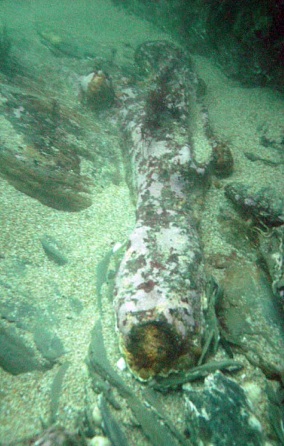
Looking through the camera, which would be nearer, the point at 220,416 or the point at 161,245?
the point at 220,416

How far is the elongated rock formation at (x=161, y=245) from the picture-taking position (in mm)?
2316

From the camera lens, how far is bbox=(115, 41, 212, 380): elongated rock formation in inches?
91.2

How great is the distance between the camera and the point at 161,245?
2992 mm

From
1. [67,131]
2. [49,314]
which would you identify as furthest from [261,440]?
[67,131]

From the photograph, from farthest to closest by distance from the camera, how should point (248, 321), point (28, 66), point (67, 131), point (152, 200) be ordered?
point (28, 66) → point (67, 131) → point (152, 200) → point (248, 321)

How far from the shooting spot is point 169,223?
325cm

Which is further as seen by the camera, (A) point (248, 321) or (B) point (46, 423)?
(A) point (248, 321)

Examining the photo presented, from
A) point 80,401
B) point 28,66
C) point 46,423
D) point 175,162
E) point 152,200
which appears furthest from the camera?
point 28,66

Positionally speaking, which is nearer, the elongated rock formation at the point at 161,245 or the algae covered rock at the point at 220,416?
the algae covered rock at the point at 220,416

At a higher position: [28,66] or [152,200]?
[152,200]

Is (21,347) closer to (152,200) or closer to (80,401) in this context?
(80,401)

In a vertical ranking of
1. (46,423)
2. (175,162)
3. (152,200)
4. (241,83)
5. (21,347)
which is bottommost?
(21,347)

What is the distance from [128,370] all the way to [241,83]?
6601 mm

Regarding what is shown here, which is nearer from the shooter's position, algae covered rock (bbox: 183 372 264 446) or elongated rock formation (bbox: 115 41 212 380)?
algae covered rock (bbox: 183 372 264 446)
